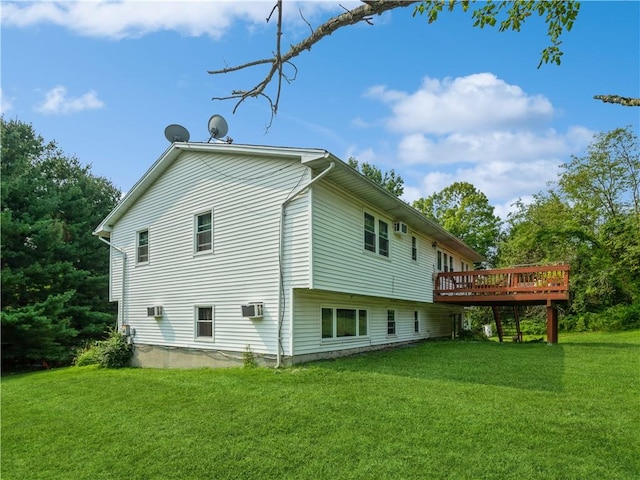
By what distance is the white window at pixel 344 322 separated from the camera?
34.7 feet

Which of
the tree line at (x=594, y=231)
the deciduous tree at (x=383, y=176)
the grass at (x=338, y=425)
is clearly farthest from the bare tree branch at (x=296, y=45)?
the deciduous tree at (x=383, y=176)

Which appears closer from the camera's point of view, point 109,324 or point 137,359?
point 137,359

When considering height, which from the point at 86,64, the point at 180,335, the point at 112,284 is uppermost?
the point at 86,64

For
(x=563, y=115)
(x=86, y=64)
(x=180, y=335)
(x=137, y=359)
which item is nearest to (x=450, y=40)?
(x=563, y=115)

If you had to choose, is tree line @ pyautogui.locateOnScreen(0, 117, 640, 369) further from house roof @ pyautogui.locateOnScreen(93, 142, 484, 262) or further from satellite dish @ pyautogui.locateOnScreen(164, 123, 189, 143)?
satellite dish @ pyautogui.locateOnScreen(164, 123, 189, 143)

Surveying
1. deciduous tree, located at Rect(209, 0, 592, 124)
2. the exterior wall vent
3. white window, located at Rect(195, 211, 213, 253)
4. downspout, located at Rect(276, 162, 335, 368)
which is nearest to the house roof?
downspout, located at Rect(276, 162, 335, 368)

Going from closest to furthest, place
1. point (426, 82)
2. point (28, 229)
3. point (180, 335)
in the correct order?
point (426, 82) → point (180, 335) → point (28, 229)

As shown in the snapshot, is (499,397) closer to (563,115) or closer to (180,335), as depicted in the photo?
(563,115)

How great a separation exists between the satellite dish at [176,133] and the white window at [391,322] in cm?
880

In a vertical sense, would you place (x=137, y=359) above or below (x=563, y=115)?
below

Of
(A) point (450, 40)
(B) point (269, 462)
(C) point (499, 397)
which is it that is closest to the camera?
(B) point (269, 462)

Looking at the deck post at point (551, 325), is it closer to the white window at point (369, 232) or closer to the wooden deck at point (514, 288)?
the wooden deck at point (514, 288)

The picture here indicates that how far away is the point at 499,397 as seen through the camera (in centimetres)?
642

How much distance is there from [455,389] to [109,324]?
19014mm
